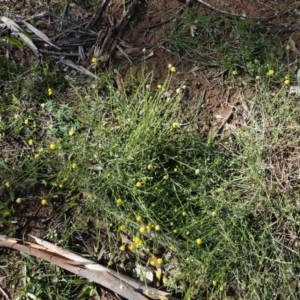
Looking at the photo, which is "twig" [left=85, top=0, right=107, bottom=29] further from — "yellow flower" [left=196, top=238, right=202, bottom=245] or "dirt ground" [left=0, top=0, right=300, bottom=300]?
"yellow flower" [left=196, top=238, right=202, bottom=245]

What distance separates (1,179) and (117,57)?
916mm

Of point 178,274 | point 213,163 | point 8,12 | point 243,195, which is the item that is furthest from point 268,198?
point 8,12

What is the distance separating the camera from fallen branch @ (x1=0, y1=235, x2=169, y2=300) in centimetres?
244

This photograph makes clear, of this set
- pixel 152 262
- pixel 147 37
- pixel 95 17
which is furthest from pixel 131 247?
pixel 95 17

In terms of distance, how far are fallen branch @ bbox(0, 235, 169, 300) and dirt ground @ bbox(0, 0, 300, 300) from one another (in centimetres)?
87

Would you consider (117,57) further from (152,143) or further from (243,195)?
(243,195)

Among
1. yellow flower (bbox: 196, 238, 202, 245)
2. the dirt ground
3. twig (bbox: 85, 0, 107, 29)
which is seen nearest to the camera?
yellow flower (bbox: 196, 238, 202, 245)

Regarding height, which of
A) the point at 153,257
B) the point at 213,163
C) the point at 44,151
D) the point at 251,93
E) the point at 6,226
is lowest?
the point at 6,226

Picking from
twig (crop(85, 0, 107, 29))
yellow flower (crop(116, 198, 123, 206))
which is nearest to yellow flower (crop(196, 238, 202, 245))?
yellow flower (crop(116, 198, 123, 206))

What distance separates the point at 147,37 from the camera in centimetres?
296

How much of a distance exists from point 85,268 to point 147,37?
1.33 m

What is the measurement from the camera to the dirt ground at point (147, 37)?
9.32 ft

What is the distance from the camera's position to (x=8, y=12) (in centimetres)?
305

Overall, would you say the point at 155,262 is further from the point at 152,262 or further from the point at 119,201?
the point at 119,201
